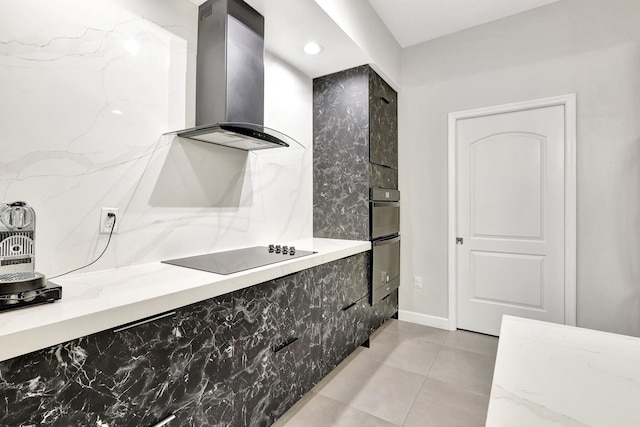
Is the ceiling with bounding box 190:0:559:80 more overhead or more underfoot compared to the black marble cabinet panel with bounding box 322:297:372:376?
more overhead

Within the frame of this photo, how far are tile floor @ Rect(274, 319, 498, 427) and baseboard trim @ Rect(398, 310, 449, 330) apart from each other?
218 millimetres

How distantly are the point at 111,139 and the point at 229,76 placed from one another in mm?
673

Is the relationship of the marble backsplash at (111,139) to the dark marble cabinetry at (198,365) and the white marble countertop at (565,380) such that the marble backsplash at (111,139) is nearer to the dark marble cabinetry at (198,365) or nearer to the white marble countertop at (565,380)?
the dark marble cabinetry at (198,365)

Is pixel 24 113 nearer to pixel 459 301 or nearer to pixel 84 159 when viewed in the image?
pixel 84 159

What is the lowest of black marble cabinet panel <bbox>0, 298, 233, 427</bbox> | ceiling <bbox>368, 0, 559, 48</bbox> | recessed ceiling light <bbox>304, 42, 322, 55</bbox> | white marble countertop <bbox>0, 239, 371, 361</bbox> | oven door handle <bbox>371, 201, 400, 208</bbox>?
black marble cabinet panel <bbox>0, 298, 233, 427</bbox>

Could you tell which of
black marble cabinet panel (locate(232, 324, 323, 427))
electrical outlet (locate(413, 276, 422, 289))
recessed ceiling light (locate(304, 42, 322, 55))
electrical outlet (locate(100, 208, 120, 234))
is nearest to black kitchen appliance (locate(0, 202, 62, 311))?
electrical outlet (locate(100, 208, 120, 234))

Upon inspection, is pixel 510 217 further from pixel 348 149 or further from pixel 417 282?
pixel 348 149

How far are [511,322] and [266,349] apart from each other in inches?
44.9

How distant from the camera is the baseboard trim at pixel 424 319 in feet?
9.96

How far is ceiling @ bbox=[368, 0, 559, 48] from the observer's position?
2.58m

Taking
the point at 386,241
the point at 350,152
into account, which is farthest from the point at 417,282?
the point at 350,152

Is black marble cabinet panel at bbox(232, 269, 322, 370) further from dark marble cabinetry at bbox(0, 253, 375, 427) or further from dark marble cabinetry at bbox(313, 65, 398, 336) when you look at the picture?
dark marble cabinetry at bbox(313, 65, 398, 336)

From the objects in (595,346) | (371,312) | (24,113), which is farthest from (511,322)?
(24,113)

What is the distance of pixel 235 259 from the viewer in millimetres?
1700
